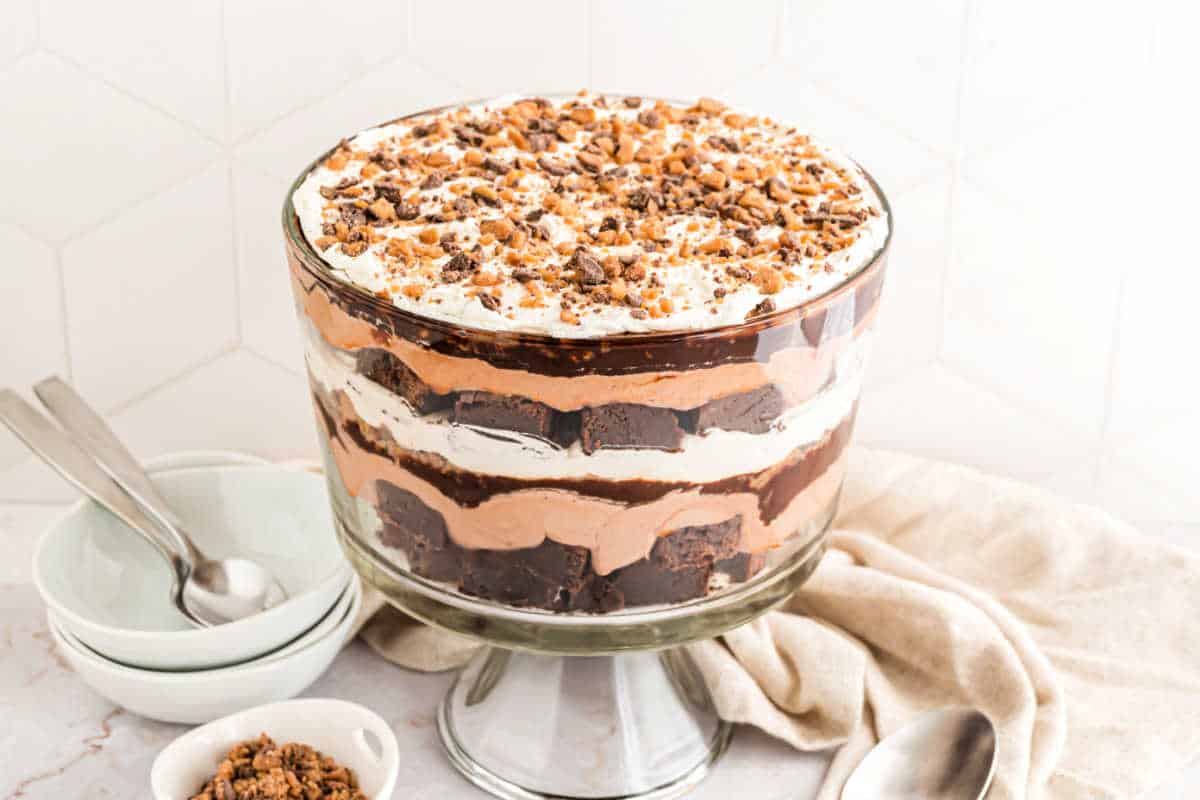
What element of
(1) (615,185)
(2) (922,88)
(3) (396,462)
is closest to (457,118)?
(1) (615,185)

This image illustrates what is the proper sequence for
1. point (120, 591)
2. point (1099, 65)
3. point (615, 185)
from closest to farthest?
point (615, 185), point (120, 591), point (1099, 65)

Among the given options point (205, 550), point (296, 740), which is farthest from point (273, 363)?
point (296, 740)

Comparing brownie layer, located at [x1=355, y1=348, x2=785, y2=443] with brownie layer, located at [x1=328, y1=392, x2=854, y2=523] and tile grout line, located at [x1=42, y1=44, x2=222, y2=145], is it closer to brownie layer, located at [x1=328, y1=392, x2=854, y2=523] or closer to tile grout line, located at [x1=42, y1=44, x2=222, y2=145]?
brownie layer, located at [x1=328, y1=392, x2=854, y2=523]

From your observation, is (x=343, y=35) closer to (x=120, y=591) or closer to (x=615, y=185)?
(x=615, y=185)

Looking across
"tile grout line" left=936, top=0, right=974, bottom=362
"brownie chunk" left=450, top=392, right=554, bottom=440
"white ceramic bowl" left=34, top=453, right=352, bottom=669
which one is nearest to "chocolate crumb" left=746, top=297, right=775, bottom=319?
"brownie chunk" left=450, top=392, right=554, bottom=440

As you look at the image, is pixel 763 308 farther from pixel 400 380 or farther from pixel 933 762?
pixel 933 762

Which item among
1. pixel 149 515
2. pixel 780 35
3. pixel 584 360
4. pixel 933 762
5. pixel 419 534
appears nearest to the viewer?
pixel 584 360
